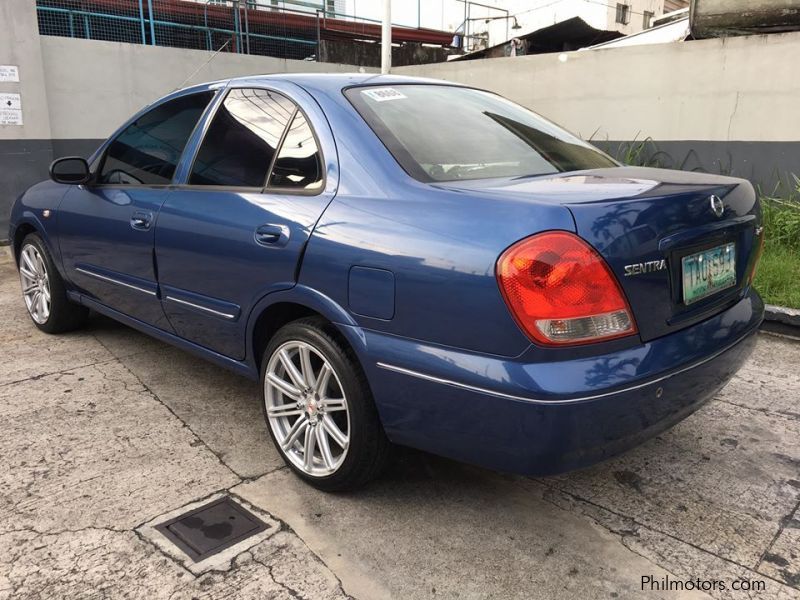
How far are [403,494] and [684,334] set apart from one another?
120cm

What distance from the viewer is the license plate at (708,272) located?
7.18ft

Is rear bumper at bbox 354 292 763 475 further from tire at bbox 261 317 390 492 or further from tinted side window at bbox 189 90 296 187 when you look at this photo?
tinted side window at bbox 189 90 296 187

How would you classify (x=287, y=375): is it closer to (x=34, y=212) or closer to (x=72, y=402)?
(x=72, y=402)

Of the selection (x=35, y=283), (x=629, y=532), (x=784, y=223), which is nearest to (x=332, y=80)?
(x=629, y=532)

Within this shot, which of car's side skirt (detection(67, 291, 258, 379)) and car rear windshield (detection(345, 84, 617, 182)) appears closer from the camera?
car rear windshield (detection(345, 84, 617, 182))

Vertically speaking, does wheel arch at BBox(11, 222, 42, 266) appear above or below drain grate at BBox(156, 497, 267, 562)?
above

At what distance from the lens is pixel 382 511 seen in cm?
251

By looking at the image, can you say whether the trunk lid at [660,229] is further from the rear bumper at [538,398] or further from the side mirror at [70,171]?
the side mirror at [70,171]

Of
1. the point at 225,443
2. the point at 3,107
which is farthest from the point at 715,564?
the point at 3,107

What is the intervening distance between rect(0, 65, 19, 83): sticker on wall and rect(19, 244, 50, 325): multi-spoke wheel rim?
14.1 feet

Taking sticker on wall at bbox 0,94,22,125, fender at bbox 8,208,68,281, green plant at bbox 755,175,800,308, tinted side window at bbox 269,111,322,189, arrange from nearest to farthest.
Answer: tinted side window at bbox 269,111,322,189, fender at bbox 8,208,68,281, green plant at bbox 755,175,800,308, sticker on wall at bbox 0,94,22,125

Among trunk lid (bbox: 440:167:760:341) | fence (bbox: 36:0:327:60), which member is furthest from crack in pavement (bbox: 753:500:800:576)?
fence (bbox: 36:0:327:60)

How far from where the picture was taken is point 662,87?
759 centimetres

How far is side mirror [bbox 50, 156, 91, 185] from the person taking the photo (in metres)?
3.77
